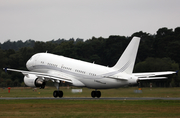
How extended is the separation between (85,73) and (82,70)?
696mm

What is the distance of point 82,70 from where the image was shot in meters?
47.4

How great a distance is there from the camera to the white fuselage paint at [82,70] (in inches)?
1742

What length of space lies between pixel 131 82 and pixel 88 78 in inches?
231

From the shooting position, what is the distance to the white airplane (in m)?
43.7

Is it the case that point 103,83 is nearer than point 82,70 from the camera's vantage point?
Yes

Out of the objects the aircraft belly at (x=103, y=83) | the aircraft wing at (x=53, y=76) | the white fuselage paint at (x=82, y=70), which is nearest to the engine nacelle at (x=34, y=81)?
the aircraft wing at (x=53, y=76)

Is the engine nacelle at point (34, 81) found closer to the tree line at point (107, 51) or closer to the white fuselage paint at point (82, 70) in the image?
the white fuselage paint at point (82, 70)

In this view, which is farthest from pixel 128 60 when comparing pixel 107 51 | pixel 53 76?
pixel 107 51

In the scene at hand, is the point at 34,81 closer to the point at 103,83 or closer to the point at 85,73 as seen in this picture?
the point at 85,73

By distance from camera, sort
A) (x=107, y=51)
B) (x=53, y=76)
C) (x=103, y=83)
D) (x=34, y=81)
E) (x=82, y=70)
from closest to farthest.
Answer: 1. (x=103, y=83)
2. (x=82, y=70)
3. (x=34, y=81)
4. (x=53, y=76)
5. (x=107, y=51)

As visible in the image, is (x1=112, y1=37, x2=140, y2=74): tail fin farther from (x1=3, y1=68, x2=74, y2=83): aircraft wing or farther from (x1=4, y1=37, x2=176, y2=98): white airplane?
(x1=3, y1=68, x2=74, y2=83): aircraft wing

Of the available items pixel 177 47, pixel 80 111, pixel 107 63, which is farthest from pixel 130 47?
pixel 107 63

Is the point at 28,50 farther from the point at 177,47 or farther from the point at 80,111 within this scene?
the point at 80,111

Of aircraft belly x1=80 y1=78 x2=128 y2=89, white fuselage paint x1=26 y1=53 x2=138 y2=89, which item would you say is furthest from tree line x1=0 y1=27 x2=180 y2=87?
aircraft belly x1=80 y1=78 x2=128 y2=89
